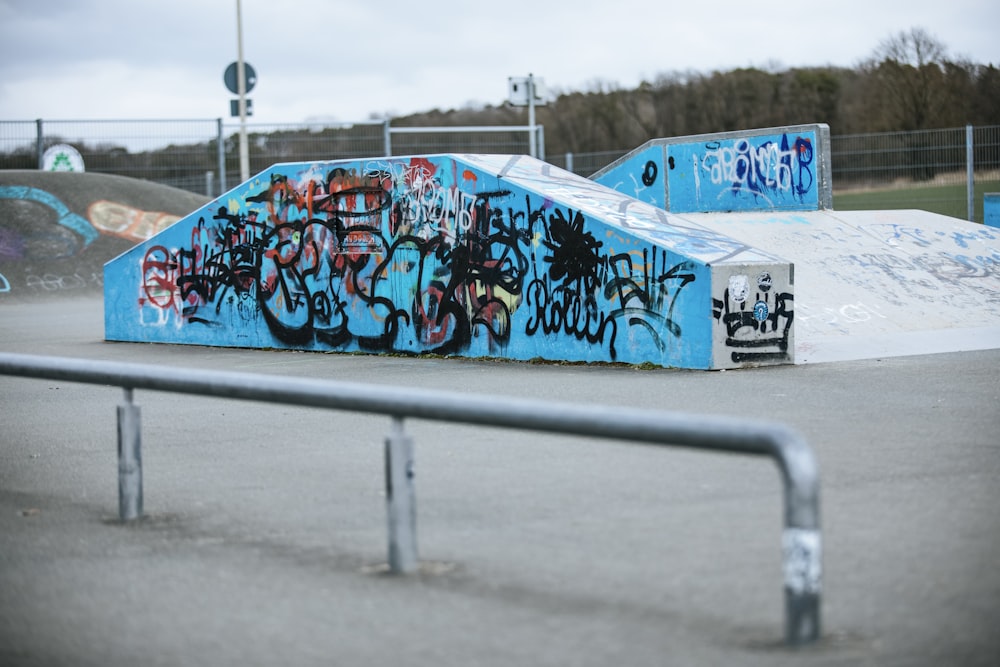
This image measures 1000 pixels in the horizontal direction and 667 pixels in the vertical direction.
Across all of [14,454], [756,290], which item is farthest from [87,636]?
[756,290]

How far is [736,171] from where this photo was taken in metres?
19.0

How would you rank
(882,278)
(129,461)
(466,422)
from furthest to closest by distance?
1. (882,278)
2. (129,461)
3. (466,422)

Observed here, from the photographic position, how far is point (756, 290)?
454 inches

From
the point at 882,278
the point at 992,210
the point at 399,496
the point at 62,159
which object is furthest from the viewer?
the point at 62,159

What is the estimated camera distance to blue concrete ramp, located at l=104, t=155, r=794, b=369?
38.1ft

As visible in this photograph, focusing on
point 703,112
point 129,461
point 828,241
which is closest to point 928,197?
point 828,241

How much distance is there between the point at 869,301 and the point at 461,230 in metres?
4.58

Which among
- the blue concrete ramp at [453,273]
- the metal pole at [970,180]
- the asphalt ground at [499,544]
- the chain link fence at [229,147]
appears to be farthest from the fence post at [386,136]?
the asphalt ground at [499,544]

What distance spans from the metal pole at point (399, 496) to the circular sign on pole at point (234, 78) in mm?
32742

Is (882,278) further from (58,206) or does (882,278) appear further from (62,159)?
(62,159)

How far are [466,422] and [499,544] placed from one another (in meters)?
0.94

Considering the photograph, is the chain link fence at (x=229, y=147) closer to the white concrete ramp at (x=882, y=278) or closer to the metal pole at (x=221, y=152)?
the metal pole at (x=221, y=152)

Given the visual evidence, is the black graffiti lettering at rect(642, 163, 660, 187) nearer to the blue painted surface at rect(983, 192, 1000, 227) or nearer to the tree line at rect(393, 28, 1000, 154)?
the blue painted surface at rect(983, 192, 1000, 227)

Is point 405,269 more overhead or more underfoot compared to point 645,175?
more underfoot
